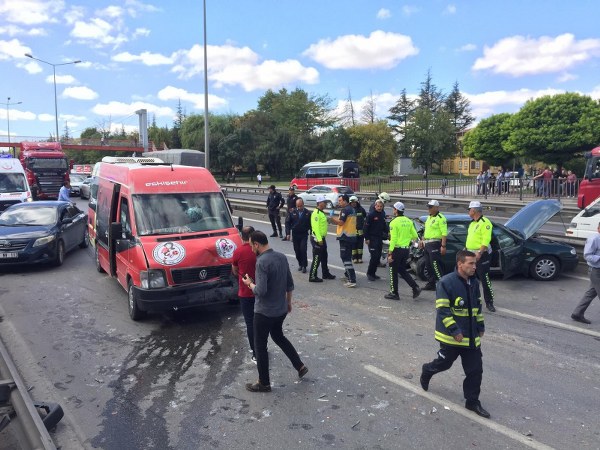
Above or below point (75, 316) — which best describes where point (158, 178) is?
above

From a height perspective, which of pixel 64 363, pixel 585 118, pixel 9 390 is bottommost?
pixel 64 363

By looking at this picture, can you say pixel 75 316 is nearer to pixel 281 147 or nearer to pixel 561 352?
pixel 561 352

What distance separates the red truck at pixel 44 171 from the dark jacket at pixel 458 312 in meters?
30.7

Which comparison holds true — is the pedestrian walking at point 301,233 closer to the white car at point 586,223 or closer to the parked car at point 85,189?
the white car at point 586,223

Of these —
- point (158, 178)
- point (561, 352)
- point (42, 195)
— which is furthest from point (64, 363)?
Answer: point (42, 195)

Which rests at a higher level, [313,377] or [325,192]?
[325,192]

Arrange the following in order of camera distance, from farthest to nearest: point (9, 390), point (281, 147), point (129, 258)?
1. point (281, 147)
2. point (129, 258)
3. point (9, 390)

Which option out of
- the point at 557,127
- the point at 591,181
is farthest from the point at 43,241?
the point at 557,127

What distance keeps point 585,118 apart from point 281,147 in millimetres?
39352

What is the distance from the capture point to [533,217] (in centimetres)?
977

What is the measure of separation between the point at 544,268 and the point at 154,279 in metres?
7.63

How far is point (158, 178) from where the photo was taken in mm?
Result: 8102

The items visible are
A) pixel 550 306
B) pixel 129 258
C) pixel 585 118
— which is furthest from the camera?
pixel 585 118

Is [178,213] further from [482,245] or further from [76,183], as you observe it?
[76,183]
